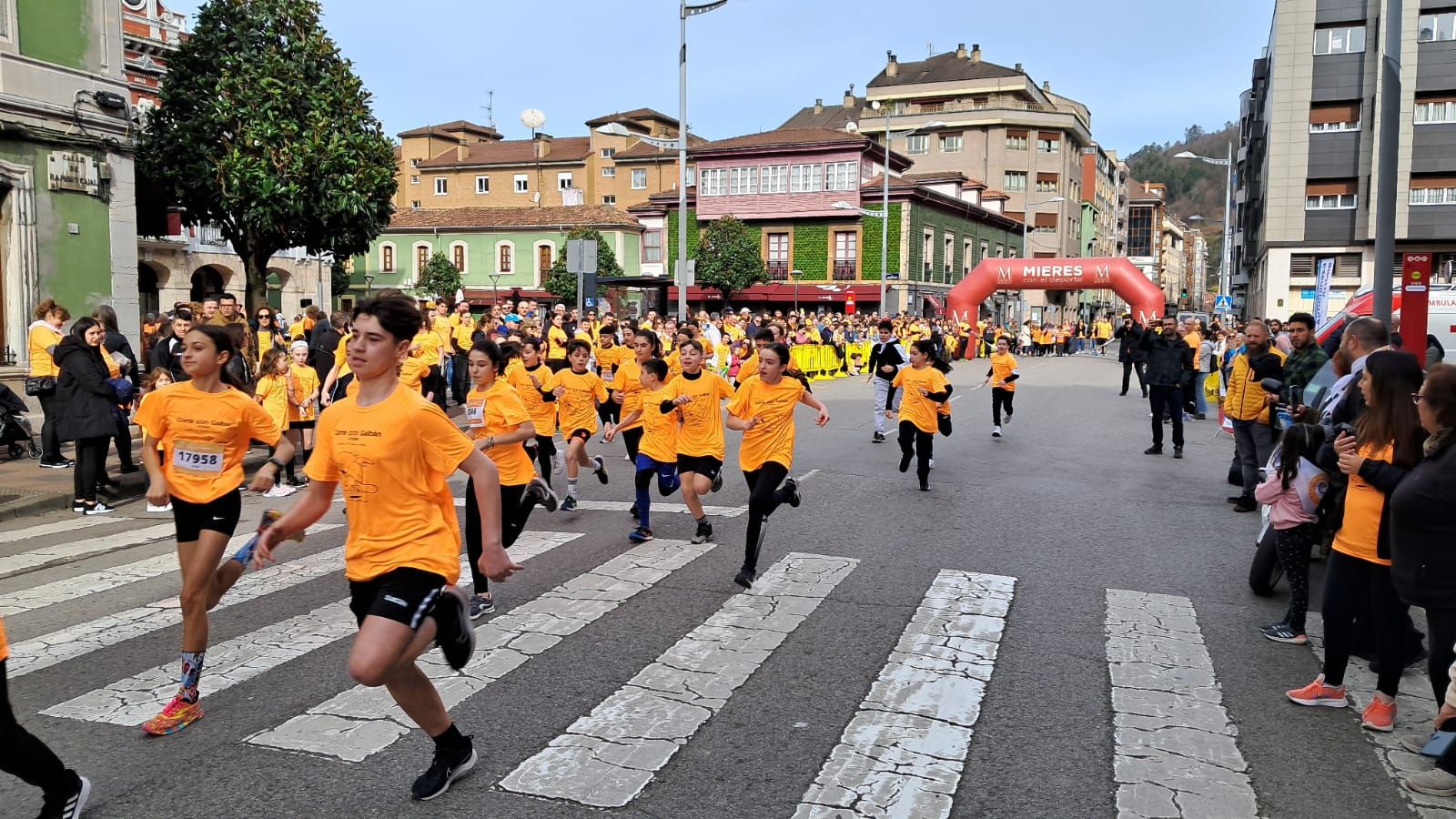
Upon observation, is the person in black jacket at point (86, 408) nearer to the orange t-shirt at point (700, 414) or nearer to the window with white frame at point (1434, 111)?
the orange t-shirt at point (700, 414)

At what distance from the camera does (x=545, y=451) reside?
10555 mm

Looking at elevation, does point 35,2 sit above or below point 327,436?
above

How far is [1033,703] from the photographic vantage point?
16.3 feet

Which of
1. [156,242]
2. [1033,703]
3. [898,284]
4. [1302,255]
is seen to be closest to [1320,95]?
[1302,255]

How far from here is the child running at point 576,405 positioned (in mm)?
9992

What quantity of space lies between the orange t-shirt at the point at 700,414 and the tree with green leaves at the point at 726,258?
131 ft

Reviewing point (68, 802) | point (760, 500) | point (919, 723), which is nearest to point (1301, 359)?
point (760, 500)

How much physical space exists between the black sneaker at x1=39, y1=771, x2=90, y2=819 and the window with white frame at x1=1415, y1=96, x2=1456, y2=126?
4900cm

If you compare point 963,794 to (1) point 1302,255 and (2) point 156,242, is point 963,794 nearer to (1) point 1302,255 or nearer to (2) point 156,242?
(2) point 156,242

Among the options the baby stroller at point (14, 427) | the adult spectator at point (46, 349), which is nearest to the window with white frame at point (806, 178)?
the baby stroller at point (14, 427)

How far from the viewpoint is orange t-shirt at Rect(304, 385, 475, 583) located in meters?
3.87

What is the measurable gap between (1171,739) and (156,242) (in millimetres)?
34242

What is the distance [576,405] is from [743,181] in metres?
43.9

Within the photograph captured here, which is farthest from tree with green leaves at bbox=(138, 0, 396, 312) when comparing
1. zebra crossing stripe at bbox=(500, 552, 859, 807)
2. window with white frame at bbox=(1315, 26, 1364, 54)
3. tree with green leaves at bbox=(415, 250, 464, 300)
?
window with white frame at bbox=(1315, 26, 1364, 54)
